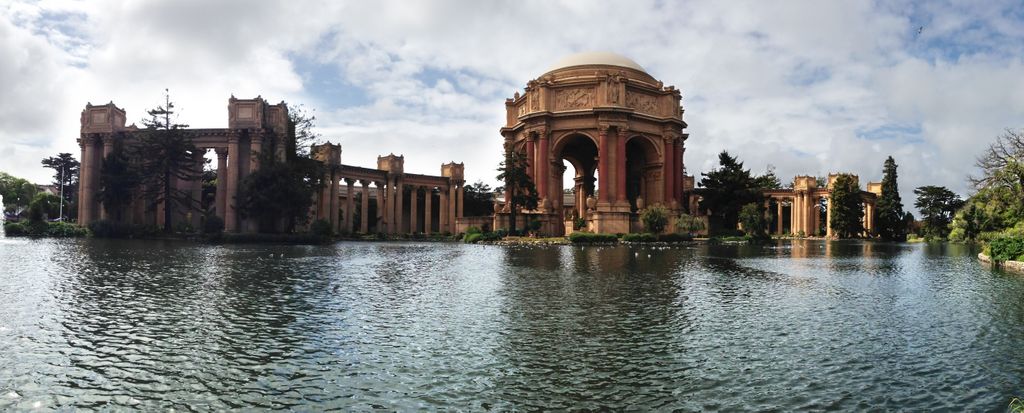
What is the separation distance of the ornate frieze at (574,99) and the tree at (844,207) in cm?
4271

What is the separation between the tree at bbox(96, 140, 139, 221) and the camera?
51.3m

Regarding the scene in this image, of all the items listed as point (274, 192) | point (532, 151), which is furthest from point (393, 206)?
point (274, 192)

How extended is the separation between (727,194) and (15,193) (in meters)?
102

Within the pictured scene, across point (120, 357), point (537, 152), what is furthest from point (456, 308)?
point (537, 152)

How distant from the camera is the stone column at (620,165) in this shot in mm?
59481

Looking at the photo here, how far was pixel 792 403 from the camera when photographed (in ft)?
21.8

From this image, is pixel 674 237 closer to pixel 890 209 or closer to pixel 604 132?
pixel 604 132

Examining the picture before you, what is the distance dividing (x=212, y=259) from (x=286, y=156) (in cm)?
2834

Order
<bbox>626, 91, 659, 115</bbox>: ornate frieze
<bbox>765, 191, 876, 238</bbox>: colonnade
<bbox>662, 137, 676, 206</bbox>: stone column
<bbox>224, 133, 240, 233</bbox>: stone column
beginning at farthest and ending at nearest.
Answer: <bbox>765, 191, 876, 238</bbox>: colonnade, <bbox>662, 137, 676, 206</bbox>: stone column, <bbox>626, 91, 659, 115</bbox>: ornate frieze, <bbox>224, 133, 240, 233</bbox>: stone column

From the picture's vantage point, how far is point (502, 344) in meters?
9.39

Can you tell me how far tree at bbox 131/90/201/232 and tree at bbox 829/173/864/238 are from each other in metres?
77.3

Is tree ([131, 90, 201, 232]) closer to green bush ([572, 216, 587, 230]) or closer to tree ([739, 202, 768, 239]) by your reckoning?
green bush ([572, 216, 587, 230])

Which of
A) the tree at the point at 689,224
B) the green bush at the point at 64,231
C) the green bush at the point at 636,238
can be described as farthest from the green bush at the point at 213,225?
the tree at the point at 689,224

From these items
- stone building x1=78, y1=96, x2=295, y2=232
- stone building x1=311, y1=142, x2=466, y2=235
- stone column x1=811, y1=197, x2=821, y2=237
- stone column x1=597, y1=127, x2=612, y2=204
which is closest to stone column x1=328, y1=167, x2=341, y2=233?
stone building x1=311, y1=142, x2=466, y2=235
